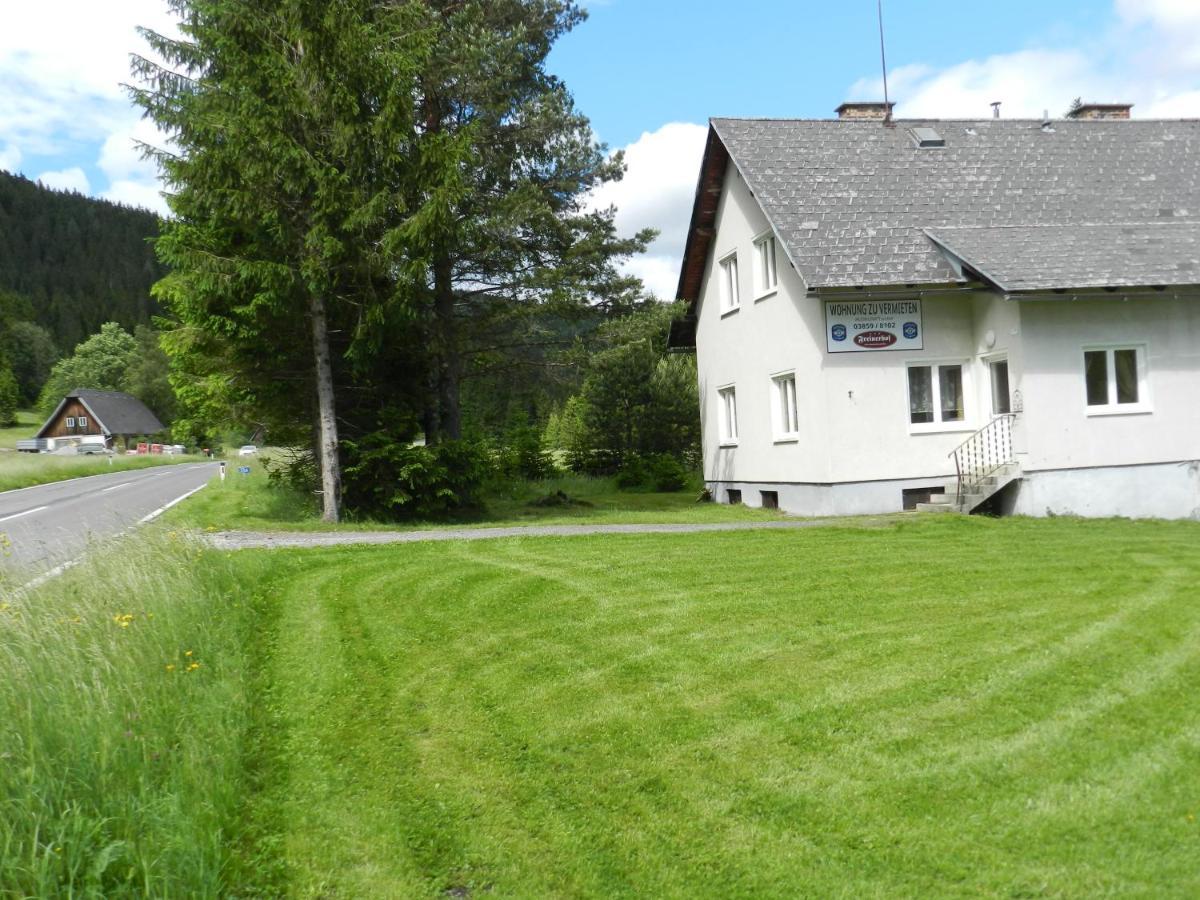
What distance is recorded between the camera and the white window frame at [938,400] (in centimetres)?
1933

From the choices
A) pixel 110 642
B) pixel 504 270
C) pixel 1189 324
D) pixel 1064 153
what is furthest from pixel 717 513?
pixel 110 642

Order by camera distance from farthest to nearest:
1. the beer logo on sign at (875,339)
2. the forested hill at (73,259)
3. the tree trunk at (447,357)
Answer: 1. the forested hill at (73,259)
2. the tree trunk at (447,357)
3. the beer logo on sign at (875,339)

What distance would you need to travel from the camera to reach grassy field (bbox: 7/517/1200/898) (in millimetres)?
4164

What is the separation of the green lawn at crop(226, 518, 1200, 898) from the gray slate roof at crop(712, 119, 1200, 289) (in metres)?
9.67

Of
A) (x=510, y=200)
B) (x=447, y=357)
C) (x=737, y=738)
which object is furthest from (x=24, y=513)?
(x=737, y=738)

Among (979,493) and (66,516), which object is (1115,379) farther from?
(66,516)

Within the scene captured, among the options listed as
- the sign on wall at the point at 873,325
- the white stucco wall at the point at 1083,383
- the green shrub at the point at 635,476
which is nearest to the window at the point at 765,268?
the sign on wall at the point at 873,325

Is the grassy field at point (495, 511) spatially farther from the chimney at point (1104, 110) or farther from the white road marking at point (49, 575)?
the chimney at point (1104, 110)

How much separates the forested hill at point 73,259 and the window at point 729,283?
397 feet

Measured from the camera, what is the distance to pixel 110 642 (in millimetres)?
6281

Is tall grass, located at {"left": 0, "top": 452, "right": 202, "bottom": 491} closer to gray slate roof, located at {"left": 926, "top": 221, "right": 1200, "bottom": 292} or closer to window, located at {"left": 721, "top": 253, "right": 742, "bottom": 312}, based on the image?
window, located at {"left": 721, "top": 253, "right": 742, "bottom": 312}

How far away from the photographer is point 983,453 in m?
18.9

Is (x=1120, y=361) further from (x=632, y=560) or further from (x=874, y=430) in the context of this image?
(x=632, y=560)

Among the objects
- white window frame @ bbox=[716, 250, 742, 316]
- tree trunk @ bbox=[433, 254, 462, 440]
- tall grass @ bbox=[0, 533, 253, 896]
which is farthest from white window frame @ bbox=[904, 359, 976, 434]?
tall grass @ bbox=[0, 533, 253, 896]
